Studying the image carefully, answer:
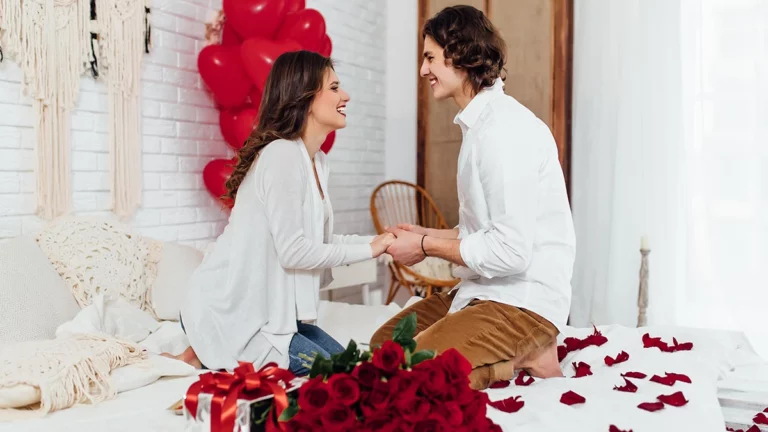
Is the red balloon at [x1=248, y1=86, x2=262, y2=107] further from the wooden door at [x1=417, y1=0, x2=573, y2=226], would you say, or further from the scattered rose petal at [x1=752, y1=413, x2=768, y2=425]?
the scattered rose petal at [x1=752, y1=413, x2=768, y2=425]

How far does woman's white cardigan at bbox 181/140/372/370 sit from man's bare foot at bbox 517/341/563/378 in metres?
0.61

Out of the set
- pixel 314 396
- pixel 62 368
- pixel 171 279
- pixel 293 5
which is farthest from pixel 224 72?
pixel 314 396

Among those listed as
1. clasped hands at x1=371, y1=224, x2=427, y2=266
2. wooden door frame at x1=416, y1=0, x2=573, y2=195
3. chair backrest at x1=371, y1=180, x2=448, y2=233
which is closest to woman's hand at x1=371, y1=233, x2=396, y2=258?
clasped hands at x1=371, y1=224, x2=427, y2=266

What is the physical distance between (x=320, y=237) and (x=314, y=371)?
97cm

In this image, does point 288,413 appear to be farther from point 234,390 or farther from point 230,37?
point 230,37

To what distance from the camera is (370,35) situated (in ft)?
Answer: 15.5

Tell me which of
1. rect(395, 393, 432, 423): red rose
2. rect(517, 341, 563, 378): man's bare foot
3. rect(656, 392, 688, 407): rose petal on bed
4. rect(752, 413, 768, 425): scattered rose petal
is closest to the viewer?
rect(395, 393, 432, 423): red rose

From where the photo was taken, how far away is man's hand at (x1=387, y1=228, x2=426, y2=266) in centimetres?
208

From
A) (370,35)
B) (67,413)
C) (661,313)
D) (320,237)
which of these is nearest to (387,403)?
(67,413)

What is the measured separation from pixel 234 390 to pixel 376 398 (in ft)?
0.86

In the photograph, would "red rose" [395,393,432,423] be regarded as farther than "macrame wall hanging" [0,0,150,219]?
No

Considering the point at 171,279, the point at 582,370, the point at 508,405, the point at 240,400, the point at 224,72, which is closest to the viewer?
the point at 240,400

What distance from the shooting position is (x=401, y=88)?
16.0 feet

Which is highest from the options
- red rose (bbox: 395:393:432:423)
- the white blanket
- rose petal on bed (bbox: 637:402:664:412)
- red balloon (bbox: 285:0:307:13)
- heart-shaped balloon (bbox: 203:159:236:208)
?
red balloon (bbox: 285:0:307:13)
